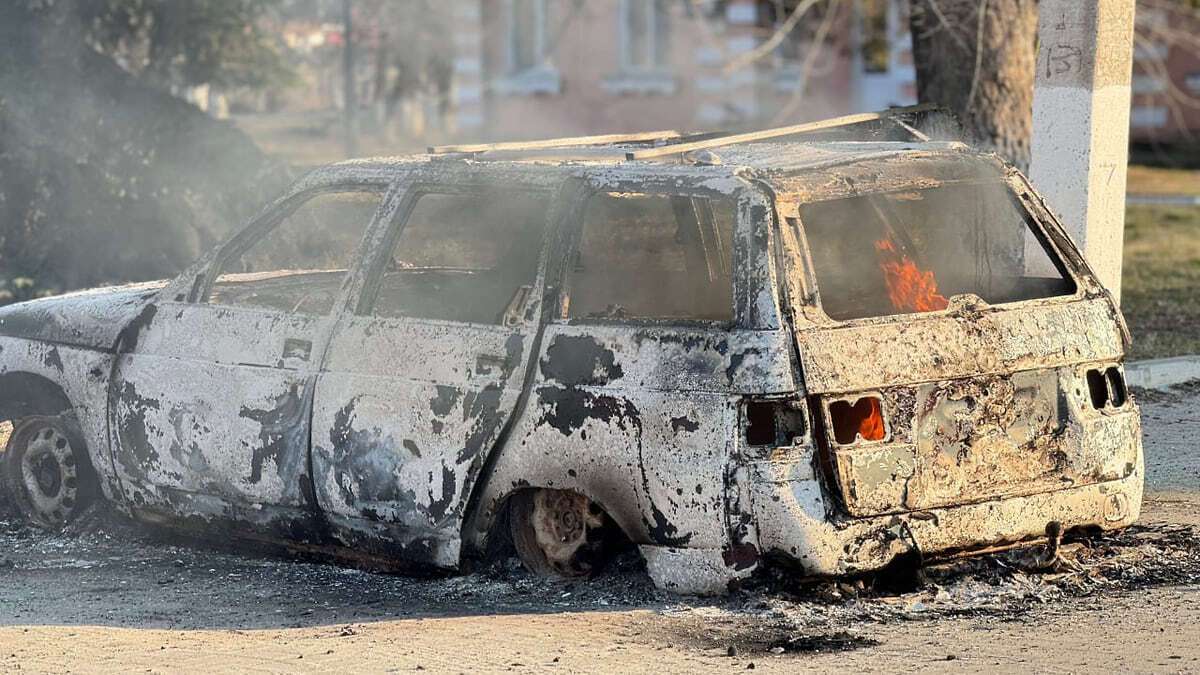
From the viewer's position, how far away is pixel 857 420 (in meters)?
5.36

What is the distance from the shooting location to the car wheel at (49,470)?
22.5ft

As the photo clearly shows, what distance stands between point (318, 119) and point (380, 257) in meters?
27.3

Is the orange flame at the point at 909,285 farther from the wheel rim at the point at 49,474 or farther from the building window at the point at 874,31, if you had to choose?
the building window at the point at 874,31

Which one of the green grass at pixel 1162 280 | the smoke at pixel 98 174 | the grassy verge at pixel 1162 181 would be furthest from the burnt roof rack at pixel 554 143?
the grassy verge at pixel 1162 181

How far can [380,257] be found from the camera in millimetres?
6078

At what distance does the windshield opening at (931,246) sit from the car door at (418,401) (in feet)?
3.12

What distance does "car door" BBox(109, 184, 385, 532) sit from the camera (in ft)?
20.0

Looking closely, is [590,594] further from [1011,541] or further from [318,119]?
[318,119]

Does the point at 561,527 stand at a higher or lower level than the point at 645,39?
lower

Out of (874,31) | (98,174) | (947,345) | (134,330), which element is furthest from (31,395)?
(874,31)

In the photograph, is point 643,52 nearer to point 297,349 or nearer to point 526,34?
point 526,34

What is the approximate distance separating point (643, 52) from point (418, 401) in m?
25.4

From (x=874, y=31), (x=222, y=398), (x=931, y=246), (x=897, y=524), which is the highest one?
(x=874, y=31)

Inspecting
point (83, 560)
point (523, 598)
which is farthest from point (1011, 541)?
point (83, 560)
